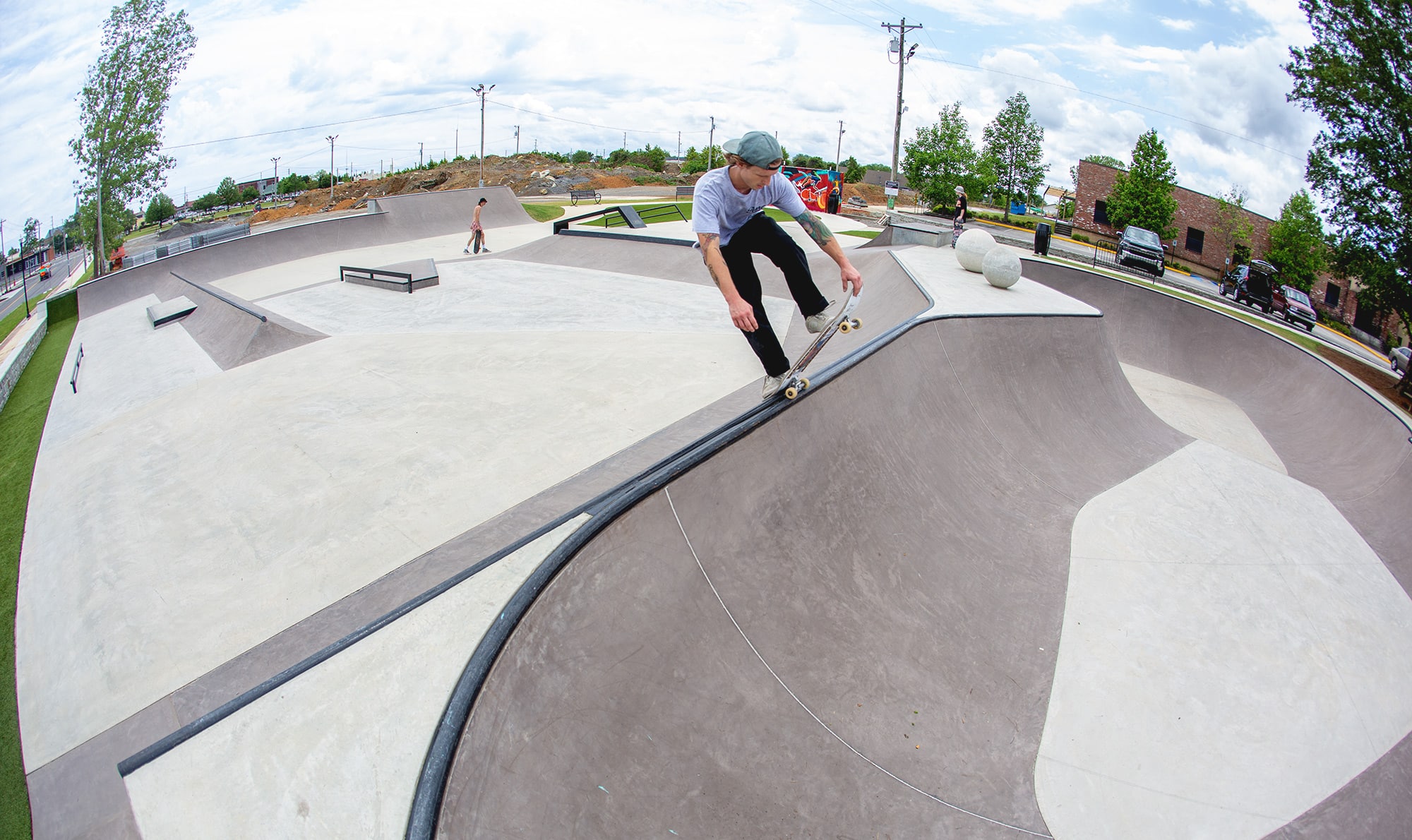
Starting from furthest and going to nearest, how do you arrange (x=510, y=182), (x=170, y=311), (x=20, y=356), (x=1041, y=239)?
(x=510, y=182) < (x=1041, y=239) < (x=170, y=311) < (x=20, y=356)

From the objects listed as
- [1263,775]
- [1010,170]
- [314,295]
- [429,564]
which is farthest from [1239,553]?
[1010,170]

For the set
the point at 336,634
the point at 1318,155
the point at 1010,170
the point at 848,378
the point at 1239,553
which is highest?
the point at 1010,170

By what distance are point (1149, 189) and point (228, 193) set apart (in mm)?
122921

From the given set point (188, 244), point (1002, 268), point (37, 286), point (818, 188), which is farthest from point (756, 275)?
point (37, 286)

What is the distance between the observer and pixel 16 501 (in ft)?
21.4

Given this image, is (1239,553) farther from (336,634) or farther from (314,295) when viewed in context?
(314,295)

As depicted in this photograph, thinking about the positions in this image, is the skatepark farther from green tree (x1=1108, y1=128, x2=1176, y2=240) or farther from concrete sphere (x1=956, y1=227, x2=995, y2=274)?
green tree (x1=1108, y1=128, x2=1176, y2=240)

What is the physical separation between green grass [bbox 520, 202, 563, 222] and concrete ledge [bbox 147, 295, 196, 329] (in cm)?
1588

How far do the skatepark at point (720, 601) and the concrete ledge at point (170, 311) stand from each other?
5.42m

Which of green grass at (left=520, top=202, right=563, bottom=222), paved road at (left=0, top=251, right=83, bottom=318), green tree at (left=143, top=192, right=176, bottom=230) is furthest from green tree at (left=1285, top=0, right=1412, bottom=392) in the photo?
green tree at (left=143, top=192, right=176, bottom=230)

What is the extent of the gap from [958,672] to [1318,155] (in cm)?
1500

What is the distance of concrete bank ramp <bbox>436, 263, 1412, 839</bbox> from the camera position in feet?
8.54

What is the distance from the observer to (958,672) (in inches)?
142

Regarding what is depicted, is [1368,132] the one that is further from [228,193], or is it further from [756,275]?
[228,193]
